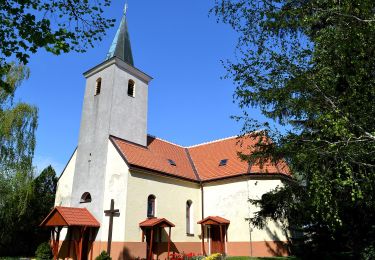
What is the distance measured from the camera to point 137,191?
1956 centimetres

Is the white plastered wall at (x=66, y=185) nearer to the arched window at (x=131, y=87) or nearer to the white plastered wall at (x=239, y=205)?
the arched window at (x=131, y=87)

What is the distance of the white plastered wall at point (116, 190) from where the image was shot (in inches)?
725

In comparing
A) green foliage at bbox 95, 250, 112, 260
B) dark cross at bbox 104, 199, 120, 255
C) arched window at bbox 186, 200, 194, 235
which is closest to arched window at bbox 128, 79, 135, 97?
dark cross at bbox 104, 199, 120, 255

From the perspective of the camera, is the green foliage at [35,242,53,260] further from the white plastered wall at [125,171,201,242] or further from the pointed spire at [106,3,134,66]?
the pointed spire at [106,3,134,66]

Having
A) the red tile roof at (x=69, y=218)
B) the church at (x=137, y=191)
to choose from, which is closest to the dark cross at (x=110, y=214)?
the church at (x=137, y=191)

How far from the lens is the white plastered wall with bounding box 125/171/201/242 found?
18.9 meters

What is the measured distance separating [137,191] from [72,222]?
3.89 meters

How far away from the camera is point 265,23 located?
28.8 ft

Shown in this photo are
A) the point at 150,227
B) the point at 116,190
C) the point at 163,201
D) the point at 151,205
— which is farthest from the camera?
the point at 163,201

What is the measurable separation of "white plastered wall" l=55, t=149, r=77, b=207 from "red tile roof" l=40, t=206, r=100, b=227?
340 cm

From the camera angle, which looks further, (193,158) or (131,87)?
(193,158)

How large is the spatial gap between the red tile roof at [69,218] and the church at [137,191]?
53 millimetres

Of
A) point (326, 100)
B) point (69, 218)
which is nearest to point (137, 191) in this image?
point (69, 218)

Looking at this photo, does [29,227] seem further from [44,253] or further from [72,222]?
[72,222]
